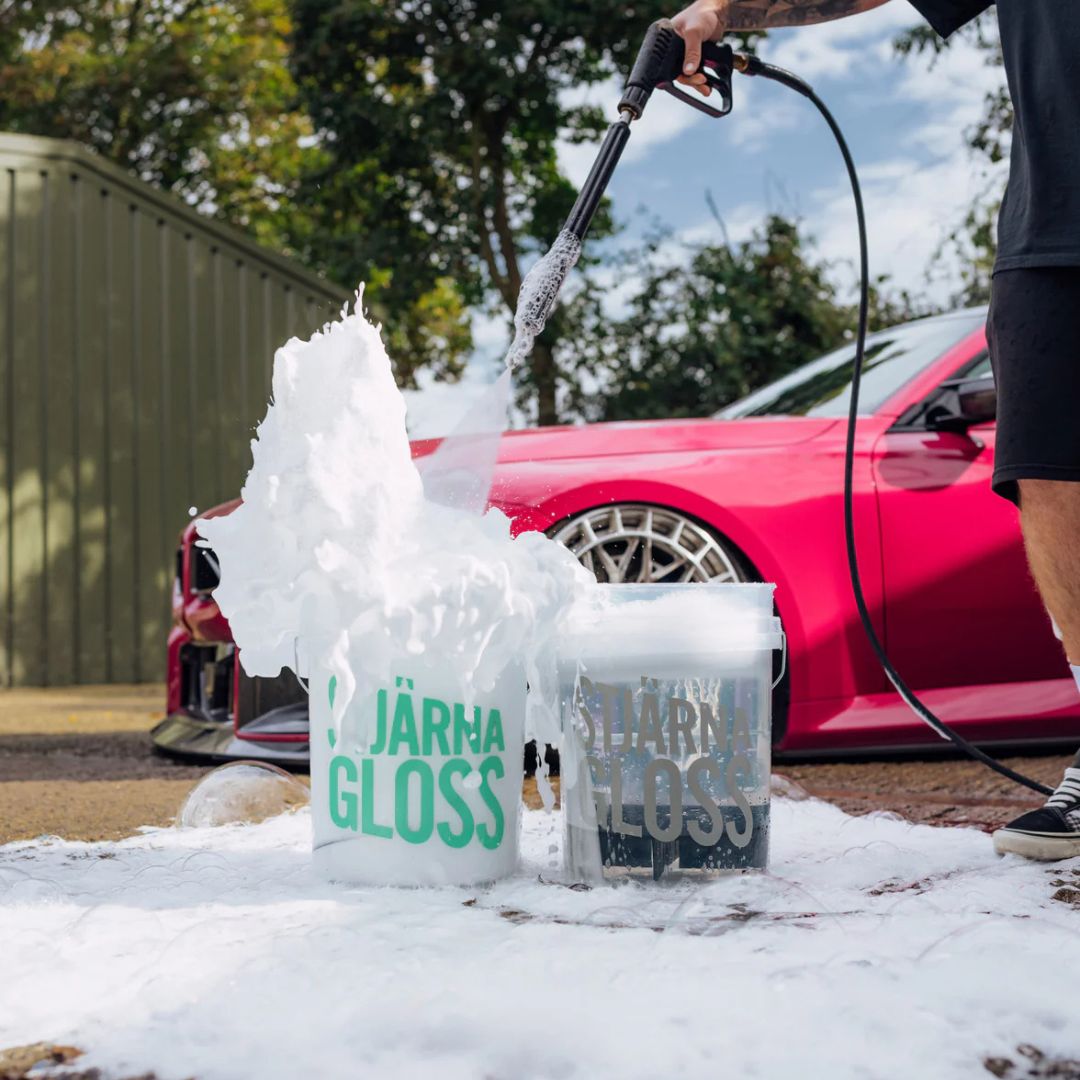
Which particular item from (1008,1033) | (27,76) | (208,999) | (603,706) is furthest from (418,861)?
(27,76)

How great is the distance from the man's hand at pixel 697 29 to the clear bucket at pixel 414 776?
1216mm

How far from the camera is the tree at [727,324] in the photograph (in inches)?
458

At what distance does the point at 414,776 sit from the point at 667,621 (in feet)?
1.35

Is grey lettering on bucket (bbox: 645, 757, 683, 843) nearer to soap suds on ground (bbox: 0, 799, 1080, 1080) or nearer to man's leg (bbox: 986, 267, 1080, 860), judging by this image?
soap suds on ground (bbox: 0, 799, 1080, 1080)

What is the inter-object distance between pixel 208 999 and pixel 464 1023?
0.91ft

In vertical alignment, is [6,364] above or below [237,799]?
above

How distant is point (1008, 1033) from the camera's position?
4.18ft

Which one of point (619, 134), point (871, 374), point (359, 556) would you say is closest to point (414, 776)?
point (359, 556)

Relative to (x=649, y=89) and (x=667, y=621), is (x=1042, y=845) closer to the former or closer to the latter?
(x=667, y=621)

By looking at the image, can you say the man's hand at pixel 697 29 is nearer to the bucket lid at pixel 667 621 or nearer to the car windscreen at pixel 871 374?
the bucket lid at pixel 667 621

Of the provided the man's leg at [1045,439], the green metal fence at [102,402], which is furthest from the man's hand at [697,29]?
the green metal fence at [102,402]

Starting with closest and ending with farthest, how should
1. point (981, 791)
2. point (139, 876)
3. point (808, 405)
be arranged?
point (139, 876) < point (981, 791) < point (808, 405)

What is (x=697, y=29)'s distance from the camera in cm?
240

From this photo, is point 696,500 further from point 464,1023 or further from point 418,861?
point 464,1023
